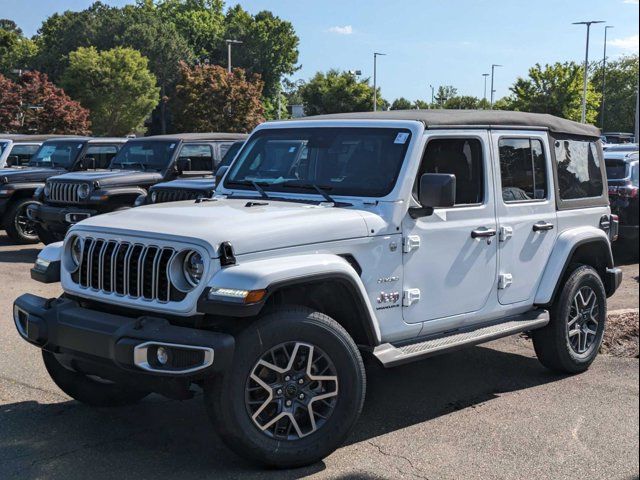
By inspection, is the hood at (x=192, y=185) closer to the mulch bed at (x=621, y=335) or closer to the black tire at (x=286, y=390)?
the mulch bed at (x=621, y=335)

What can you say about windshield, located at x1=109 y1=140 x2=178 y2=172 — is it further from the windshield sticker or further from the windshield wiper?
the windshield sticker

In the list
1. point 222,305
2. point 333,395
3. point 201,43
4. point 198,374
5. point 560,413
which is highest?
point 201,43

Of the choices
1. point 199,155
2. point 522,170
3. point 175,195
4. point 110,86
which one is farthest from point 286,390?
point 110,86

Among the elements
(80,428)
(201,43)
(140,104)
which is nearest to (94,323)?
(80,428)

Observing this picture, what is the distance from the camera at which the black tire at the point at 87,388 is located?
500 cm

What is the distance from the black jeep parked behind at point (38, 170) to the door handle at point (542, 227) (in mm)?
8691

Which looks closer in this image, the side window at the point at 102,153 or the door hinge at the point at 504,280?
the door hinge at the point at 504,280

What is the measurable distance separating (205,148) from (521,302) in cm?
819

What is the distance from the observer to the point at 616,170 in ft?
40.5

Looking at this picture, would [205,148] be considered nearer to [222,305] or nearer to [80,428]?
[80,428]

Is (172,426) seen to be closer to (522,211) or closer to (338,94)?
(522,211)

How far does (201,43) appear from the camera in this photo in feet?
181

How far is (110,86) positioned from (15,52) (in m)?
7.08

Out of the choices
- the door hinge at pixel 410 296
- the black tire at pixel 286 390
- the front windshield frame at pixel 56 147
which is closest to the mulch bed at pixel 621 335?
the door hinge at pixel 410 296
